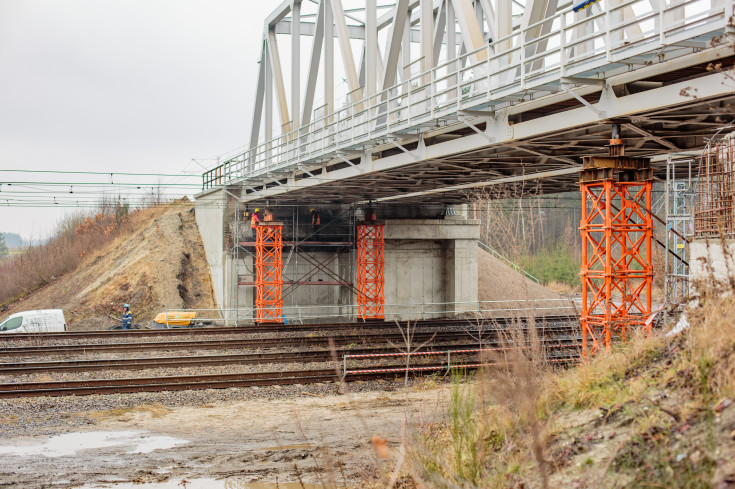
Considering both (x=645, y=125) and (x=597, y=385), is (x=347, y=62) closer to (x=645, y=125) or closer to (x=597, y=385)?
(x=645, y=125)

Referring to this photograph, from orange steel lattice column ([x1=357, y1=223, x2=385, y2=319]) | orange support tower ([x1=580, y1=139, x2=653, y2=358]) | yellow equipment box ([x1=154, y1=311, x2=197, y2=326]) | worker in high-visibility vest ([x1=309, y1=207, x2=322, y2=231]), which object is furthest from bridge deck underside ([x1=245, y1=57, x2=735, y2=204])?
yellow equipment box ([x1=154, y1=311, x2=197, y2=326])

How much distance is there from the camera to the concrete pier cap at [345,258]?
3541 cm

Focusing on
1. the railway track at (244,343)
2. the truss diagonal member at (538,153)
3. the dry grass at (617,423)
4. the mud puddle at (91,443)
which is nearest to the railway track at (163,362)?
the railway track at (244,343)

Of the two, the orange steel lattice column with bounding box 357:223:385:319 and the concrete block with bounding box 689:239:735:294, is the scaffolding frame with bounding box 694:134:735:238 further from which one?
the orange steel lattice column with bounding box 357:223:385:319

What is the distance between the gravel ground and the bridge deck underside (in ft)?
20.9

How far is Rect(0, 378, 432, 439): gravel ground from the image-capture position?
1305 cm

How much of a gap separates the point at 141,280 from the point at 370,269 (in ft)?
40.5

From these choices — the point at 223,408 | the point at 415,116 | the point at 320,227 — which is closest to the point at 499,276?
the point at 320,227

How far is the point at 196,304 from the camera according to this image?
36.7 metres

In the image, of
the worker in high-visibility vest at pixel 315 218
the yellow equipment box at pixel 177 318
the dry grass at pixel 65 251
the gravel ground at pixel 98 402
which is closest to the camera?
the gravel ground at pixel 98 402

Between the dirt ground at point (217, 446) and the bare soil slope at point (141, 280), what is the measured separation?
21360mm

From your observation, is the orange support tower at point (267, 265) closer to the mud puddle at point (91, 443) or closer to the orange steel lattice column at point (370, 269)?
the orange steel lattice column at point (370, 269)

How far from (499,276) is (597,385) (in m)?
38.0

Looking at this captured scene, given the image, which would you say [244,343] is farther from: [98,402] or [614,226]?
[614,226]
